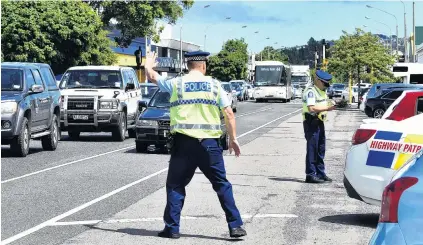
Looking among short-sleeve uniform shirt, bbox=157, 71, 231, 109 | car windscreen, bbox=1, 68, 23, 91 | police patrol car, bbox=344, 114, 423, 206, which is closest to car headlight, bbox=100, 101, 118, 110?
car windscreen, bbox=1, 68, 23, 91

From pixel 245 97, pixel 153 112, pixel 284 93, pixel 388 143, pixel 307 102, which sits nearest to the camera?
pixel 388 143

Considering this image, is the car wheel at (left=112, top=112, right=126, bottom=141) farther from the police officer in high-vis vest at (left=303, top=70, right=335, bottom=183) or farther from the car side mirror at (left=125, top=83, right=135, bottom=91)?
the police officer in high-vis vest at (left=303, top=70, right=335, bottom=183)

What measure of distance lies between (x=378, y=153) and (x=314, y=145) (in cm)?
449

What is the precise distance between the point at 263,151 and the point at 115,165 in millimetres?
4888

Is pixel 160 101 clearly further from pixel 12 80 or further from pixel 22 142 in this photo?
pixel 22 142

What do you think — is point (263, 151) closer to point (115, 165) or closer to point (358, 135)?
point (115, 165)

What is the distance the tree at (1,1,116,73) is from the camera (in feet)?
158

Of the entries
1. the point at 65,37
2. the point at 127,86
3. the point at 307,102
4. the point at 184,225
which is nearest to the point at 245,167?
the point at 307,102

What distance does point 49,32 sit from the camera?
4909cm

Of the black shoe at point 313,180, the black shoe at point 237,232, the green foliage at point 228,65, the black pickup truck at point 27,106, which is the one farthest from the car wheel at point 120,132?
the green foliage at point 228,65

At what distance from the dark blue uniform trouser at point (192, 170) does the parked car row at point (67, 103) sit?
9965 mm

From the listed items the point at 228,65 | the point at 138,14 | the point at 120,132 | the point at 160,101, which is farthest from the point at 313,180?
the point at 228,65

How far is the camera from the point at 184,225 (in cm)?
1033

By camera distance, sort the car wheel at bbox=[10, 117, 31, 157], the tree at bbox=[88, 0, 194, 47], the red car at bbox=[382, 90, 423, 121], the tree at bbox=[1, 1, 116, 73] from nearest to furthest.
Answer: the red car at bbox=[382, 90, 423, 121]
the car wheel at bbox=[10, 117, 31, 157]
the tree at bbox=[1, 1, 116, 73]
the tree at bbox=[88, 0, 194, 47]
